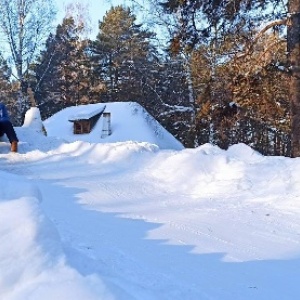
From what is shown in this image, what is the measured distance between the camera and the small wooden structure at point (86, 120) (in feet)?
74.9

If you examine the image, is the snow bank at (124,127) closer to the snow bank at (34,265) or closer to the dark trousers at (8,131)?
the dark trousers at (8,131)

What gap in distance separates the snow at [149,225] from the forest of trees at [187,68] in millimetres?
1593

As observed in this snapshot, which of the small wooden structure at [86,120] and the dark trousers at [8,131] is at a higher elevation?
the dark trousers at [8,131]

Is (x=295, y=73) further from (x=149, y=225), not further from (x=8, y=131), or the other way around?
(x=8, y=131)

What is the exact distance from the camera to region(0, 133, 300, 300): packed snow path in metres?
2.65

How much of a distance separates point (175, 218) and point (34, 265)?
2.23 m

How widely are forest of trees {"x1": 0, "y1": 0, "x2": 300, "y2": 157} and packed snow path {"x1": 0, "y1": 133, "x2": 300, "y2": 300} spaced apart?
5.35 ft

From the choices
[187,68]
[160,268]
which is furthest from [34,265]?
[187,68]

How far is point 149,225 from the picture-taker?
394 cm

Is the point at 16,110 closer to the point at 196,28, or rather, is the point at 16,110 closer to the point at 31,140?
the point at 31,140

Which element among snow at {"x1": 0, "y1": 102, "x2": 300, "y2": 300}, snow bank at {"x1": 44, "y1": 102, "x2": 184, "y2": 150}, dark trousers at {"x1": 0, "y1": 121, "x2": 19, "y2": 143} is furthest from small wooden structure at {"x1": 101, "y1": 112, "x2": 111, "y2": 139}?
snow at {"x1": 0, "y1": 102, "x2": 300, "y2": 300}

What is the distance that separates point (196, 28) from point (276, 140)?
20.1 meters

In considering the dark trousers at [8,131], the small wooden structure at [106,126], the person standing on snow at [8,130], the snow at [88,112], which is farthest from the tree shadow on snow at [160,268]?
the snow at [88,112]

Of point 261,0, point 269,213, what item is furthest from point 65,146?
point 269,213
